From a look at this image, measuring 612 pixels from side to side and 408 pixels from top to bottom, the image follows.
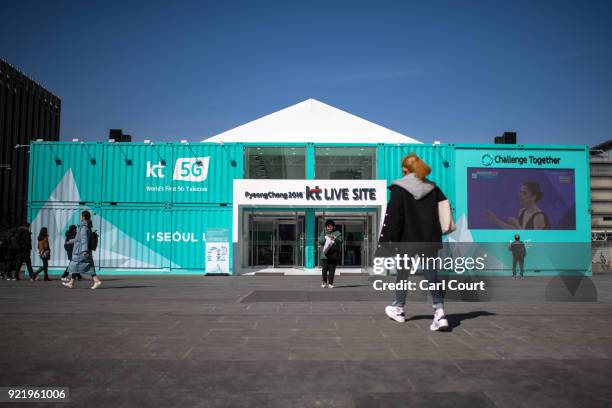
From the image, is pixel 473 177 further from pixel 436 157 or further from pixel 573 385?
pixel 573 385

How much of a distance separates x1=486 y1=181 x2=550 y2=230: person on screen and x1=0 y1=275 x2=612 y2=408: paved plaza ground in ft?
48.4

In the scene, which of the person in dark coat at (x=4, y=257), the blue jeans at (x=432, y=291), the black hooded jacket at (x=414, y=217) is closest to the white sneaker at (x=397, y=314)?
the blue jeans at (x=432, y=291)

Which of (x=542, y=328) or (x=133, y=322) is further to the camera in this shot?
(x=133, y=322)

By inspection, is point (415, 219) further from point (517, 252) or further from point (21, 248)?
point (517, 252)

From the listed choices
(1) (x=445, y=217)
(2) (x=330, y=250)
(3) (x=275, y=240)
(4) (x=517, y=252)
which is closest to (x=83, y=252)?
(2) (x=330, y=250)

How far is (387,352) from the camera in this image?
4.10 metres

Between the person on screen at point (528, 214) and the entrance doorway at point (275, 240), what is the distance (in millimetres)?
8089

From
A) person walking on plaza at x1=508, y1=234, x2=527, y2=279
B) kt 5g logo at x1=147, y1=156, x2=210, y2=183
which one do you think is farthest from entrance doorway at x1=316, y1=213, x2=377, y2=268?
person walking on plaza at x1=508, y1=234, x2=527, y2=279

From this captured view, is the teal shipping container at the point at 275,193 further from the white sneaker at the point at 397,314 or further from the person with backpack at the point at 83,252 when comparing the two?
the white sneaker at the point at 397,314

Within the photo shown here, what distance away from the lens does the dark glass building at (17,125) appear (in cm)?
8425

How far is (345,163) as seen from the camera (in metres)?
21.3

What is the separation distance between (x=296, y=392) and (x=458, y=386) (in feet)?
3.26

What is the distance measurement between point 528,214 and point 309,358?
1963 centimetres

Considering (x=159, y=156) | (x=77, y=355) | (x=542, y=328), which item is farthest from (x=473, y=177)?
(x=77, y=355)
